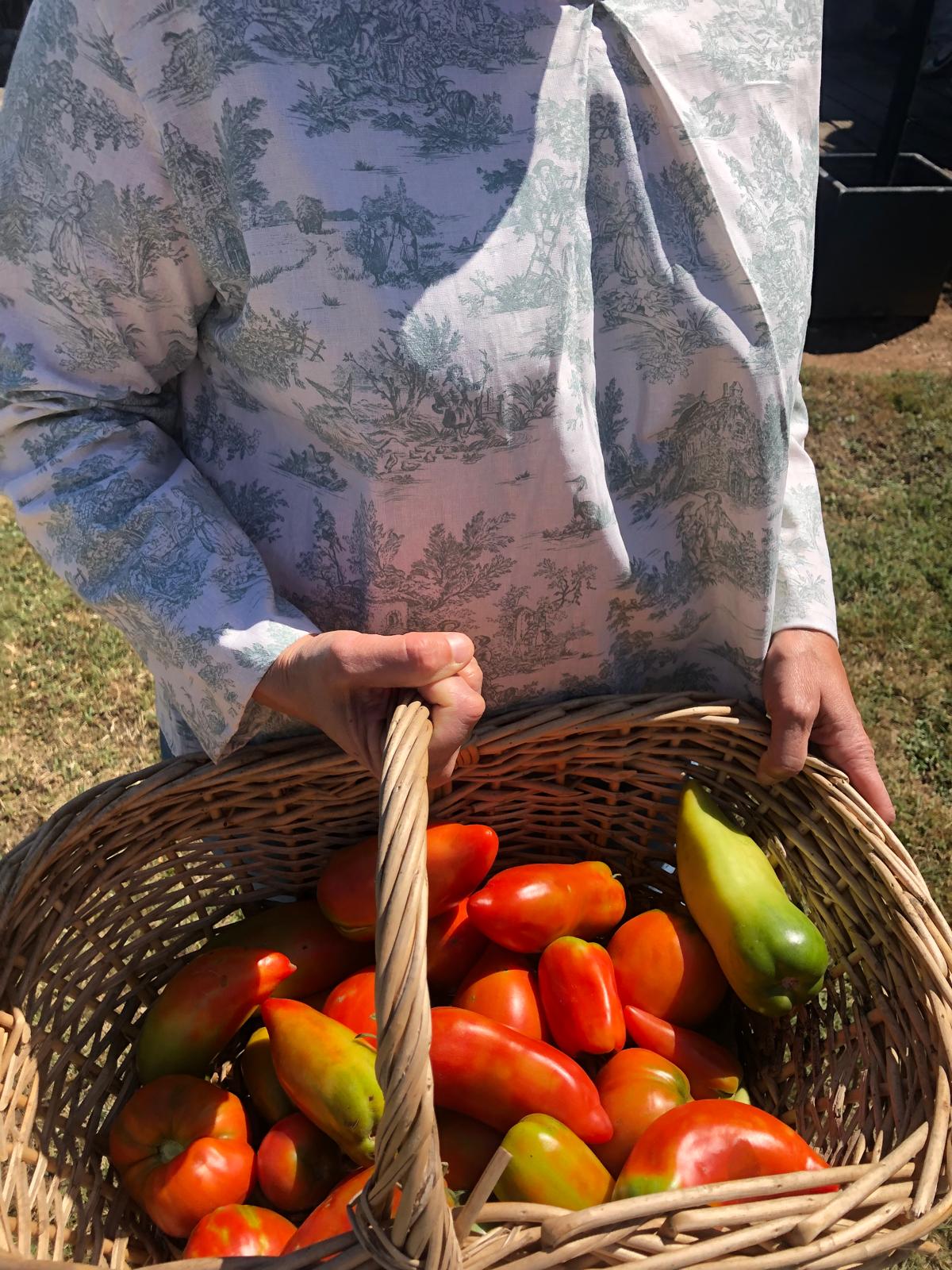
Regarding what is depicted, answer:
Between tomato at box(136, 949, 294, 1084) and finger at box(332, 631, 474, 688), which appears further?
tomato at box(136, 949, 294, 1084)

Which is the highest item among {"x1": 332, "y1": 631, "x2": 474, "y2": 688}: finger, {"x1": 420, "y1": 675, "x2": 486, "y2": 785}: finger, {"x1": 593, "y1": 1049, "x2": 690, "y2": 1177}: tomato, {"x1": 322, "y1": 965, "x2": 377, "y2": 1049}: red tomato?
{"x1": 332, "y1": 631, "x2": 474, "y2": 688}: finger

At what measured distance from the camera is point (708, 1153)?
35.3 inches

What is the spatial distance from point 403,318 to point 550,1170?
0.73 metres

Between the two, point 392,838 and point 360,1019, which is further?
point 360,1019

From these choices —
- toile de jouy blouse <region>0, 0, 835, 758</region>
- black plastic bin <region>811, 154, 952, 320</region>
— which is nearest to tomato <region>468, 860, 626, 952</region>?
toile de jouy blouse <region>0, 0, 835, 758</region>

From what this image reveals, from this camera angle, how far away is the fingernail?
90 cm

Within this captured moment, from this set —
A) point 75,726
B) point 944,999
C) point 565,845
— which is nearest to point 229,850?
point 565,845

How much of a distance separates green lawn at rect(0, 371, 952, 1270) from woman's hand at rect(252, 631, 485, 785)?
1430mm

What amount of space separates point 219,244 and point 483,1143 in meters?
0.85

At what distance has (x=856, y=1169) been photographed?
2.83 ft

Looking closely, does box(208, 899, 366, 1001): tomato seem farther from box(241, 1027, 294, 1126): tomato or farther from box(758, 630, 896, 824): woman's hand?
box(758, 630, 896, 824): woman's hand

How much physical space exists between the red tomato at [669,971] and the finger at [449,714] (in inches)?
13.8

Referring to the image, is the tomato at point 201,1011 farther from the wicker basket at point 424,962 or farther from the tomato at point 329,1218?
the tomato at point 329,1218

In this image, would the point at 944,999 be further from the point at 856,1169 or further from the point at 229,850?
the point at 229,850
